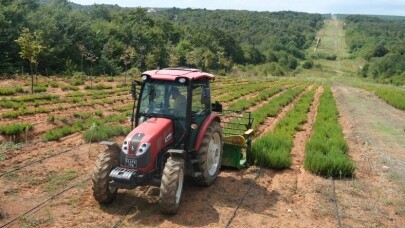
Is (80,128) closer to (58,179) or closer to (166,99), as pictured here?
(58,179)

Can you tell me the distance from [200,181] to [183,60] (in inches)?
2375

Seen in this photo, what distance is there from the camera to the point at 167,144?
7254 millimetres

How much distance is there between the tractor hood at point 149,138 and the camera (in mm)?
6648

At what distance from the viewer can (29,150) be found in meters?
10.7

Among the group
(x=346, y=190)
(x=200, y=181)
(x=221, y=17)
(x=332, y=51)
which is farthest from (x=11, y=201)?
(x=221, y=17)

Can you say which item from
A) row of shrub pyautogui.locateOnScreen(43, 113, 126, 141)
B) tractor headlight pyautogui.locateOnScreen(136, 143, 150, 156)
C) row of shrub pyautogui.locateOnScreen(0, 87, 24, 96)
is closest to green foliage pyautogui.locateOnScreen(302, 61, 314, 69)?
row of shrub pyautogui.locateOnScreen(0, 87, 24, 96)

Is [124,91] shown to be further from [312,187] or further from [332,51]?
[332,51]

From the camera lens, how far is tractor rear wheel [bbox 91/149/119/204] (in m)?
6.77

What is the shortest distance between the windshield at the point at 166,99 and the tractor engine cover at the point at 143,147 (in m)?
0.49

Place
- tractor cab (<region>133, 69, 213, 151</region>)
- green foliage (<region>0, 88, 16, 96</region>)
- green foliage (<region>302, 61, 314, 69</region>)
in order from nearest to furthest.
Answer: tractor cab (<region>133, 69, 213, 151</region>), green foliage (<region>0, 88, 16, 96</region>), green foliage (<region>302, 61, 314, 69</region>)

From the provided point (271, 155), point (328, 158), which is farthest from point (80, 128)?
point (328, 158)

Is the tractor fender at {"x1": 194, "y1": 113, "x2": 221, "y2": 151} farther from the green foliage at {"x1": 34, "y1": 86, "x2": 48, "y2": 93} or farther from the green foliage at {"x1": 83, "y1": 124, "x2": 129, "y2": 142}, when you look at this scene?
the green foliage at {"x1": 34, "y1": 86, "x2": 48, "y2": 93}

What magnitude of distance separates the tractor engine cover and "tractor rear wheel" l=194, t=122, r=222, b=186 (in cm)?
95

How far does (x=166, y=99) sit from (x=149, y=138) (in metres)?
1.07
